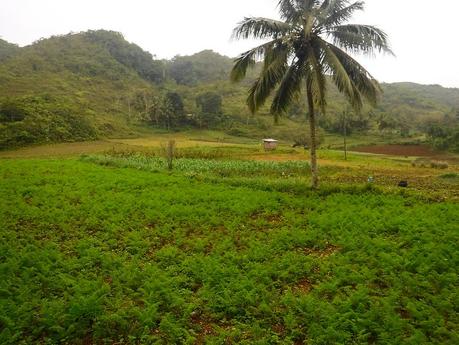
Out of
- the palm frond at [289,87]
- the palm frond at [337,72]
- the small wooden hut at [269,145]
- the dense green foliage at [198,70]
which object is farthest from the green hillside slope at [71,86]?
the palm frond at [337,72]

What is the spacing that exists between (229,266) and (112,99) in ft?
318

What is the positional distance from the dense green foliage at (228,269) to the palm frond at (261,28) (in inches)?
299

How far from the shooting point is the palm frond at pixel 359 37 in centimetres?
1667

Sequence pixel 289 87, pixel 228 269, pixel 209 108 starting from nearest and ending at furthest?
pixel 228 269 → pixel 289 87 → pixel 209 108

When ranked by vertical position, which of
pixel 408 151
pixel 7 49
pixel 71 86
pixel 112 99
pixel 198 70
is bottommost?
pixel 408 151

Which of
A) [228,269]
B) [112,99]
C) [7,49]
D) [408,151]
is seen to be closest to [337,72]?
[228,269]

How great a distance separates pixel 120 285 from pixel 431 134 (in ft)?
225

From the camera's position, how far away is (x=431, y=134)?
6612 centimetres

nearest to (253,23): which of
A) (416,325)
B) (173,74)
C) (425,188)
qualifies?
(425,188)

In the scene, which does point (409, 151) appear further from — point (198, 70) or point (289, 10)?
point (198, 70)

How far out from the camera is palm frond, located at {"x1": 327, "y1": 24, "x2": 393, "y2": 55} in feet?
54.7

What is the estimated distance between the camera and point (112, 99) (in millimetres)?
99938

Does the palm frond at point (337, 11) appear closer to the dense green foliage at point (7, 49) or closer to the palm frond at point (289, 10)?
the palm frond at point (289, 10)

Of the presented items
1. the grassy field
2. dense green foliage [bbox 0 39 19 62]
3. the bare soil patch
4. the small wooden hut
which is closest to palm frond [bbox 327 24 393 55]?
the grassy field
